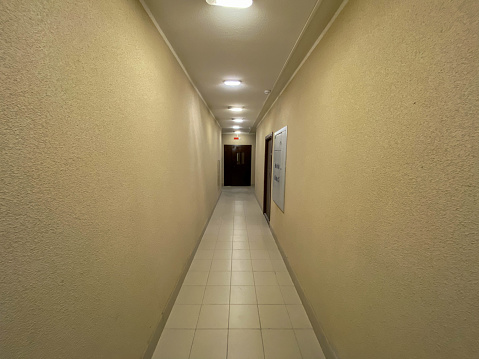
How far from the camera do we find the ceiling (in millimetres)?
1457

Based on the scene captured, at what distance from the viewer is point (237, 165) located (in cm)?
941

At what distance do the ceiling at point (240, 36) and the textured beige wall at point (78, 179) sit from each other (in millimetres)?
260

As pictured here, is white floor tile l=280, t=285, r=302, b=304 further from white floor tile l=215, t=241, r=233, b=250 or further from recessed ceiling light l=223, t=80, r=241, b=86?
recessed ceiling light l=223, t=80, r=241, b=86

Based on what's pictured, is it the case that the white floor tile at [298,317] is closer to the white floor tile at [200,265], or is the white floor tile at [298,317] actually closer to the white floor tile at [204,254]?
the white floor tile at [200,265]

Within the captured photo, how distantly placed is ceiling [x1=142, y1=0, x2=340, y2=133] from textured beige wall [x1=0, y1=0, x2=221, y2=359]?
0.26 metres

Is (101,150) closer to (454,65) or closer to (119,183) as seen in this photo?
(119,183)

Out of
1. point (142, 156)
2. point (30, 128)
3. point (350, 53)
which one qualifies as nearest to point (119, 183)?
point (142, 156)

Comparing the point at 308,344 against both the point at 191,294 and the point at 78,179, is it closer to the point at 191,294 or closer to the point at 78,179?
the point at 191,294

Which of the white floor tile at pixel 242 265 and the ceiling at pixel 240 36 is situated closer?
the ceiling at pixel 240 36

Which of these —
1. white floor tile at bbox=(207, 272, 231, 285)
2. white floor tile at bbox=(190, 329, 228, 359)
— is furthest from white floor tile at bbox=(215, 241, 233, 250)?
white floor tile at bbox=(190, 329, 228, 359)

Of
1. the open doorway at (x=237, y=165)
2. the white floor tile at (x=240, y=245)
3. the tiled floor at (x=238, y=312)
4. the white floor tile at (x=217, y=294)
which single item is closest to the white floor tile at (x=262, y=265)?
the tiled floor at (x=238, y=312)

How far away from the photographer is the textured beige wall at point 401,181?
0.66 m

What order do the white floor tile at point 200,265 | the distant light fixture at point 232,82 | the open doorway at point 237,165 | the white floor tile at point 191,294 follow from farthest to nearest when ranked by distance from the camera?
1. the open doorway at point 237,165
2. the distant light fixture at point 232,82
3. the white floor tile at point 200,265
4. the white floor tile at point 191,294

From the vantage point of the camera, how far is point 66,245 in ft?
2.60
